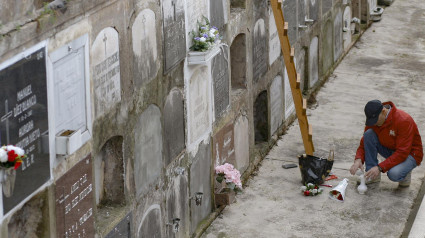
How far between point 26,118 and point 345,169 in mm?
7016

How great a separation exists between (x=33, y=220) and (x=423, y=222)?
5600 mm

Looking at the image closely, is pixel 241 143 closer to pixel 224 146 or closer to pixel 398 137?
pixel 224 146

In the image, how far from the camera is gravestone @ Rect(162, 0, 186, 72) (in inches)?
413

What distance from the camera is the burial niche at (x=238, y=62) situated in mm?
13227

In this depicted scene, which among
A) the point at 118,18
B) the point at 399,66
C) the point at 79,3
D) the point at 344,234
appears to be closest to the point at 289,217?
the point at 344,234

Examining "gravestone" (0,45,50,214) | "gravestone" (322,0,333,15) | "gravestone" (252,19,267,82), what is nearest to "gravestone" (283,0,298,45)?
"gravestone" (252,19,267,82)

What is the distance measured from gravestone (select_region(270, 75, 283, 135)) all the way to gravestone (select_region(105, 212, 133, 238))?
5076mm

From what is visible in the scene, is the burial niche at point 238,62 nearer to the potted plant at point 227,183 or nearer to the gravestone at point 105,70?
the potted plant at point 227,183

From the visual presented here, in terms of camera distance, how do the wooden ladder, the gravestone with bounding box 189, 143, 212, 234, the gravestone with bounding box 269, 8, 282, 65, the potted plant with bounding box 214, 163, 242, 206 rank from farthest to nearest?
the gravestone with bounding box 269, 8, 282, 65 < the wooden ladder < the potted plant with bounding box 214, 163, 242, 206 < the gravestone with bounding box 189, 143, 212, 234

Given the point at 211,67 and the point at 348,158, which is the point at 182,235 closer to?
the point at 211,67

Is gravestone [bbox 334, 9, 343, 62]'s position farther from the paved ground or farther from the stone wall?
the stone wall

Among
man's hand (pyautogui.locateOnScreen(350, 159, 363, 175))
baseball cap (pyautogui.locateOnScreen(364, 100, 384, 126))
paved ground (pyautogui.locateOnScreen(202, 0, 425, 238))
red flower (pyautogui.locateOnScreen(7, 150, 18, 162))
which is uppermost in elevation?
red flower (pyautogui.locateOnScreen(7, 150, 18, 162))

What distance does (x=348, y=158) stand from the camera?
567 inches

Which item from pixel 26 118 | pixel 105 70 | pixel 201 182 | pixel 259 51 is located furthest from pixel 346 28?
pixel 26 118
